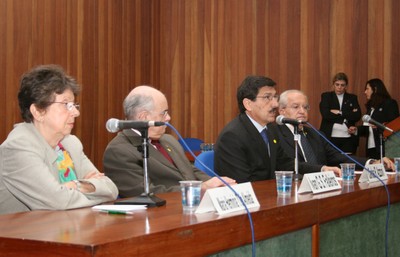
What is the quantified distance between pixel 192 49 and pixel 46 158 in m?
7.62

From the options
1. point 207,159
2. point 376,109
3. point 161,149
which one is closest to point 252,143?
point 207,159

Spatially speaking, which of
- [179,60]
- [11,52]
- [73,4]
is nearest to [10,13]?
[11,52]

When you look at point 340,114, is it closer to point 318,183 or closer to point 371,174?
point 371,174

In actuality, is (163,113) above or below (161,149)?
above

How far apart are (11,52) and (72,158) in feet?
14.9

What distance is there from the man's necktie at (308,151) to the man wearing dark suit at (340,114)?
11.6 ft

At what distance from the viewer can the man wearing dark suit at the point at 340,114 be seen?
27.5ft

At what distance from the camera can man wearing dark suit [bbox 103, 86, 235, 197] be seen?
3256 mm

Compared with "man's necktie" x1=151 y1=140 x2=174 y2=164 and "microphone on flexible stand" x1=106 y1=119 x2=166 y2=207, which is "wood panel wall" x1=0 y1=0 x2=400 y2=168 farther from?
"microphone on flexible stand" x1=106 y1=119 x2=166 y2=207

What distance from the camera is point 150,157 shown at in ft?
11.4

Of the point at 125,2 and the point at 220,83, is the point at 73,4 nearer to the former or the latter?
the point at 125,2

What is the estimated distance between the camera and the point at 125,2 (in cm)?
922

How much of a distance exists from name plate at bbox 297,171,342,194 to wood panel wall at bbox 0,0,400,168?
16.1 feet

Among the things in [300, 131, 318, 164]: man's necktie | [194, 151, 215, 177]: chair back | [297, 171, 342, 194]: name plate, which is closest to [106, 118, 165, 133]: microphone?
[297, 171, 342, 194]: name plate
